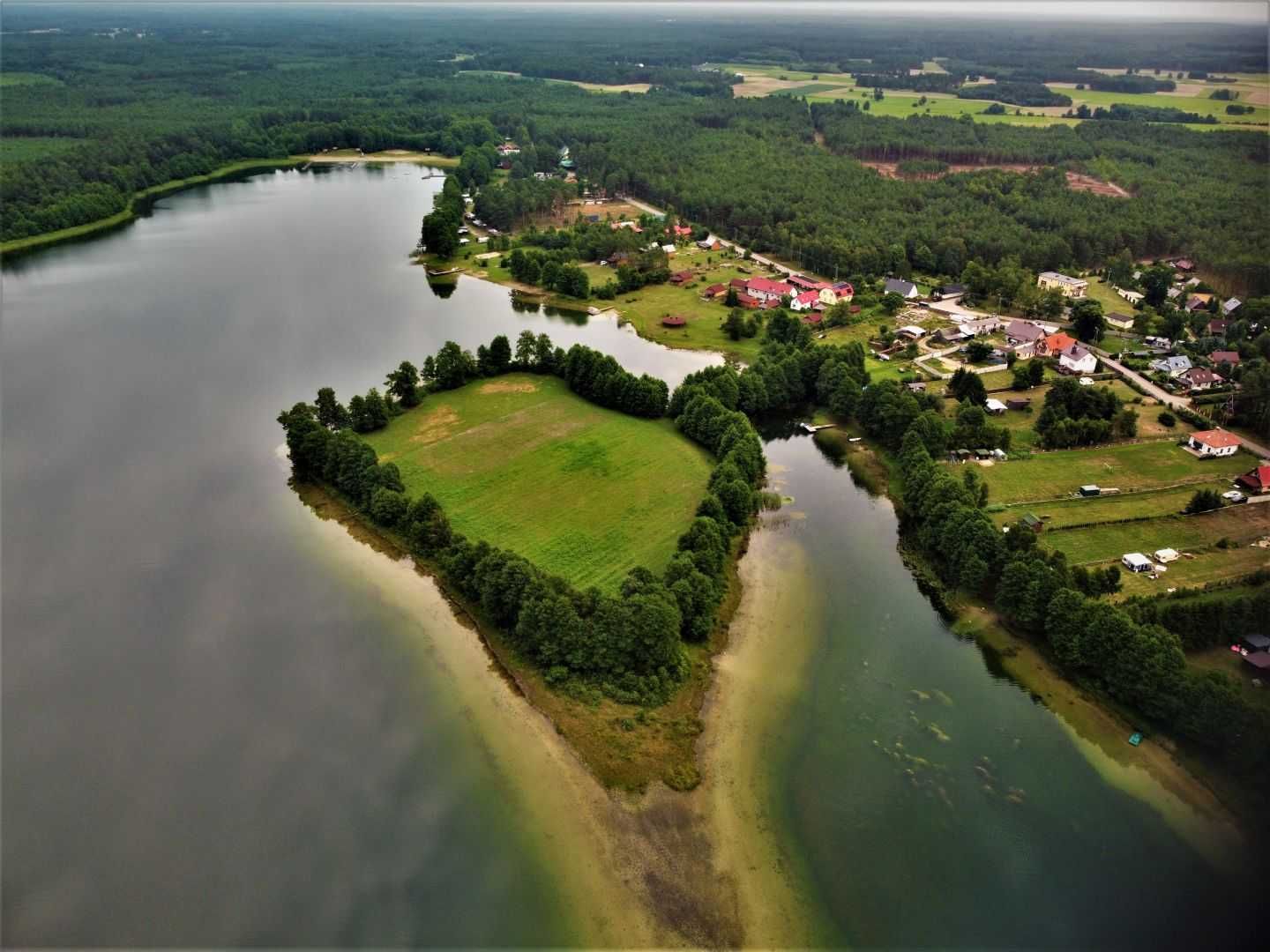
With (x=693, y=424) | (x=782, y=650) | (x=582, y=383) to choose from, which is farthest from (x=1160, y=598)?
(x=582, y=383)

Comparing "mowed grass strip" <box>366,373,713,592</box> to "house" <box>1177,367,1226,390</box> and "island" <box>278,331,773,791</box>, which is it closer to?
"island" <box>278,331,773,791</box>

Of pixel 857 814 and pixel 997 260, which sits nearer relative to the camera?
pixel 857 814

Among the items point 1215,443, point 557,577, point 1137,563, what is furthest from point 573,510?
point 1215,443

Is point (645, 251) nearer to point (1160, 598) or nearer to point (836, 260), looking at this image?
point (836, 260)

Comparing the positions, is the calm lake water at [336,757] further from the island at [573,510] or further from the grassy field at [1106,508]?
the grassy field at [1106,508]

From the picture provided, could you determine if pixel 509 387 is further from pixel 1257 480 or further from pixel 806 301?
pixel 1257 480

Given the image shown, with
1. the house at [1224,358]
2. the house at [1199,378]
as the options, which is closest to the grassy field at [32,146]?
the house at [1199,378]
